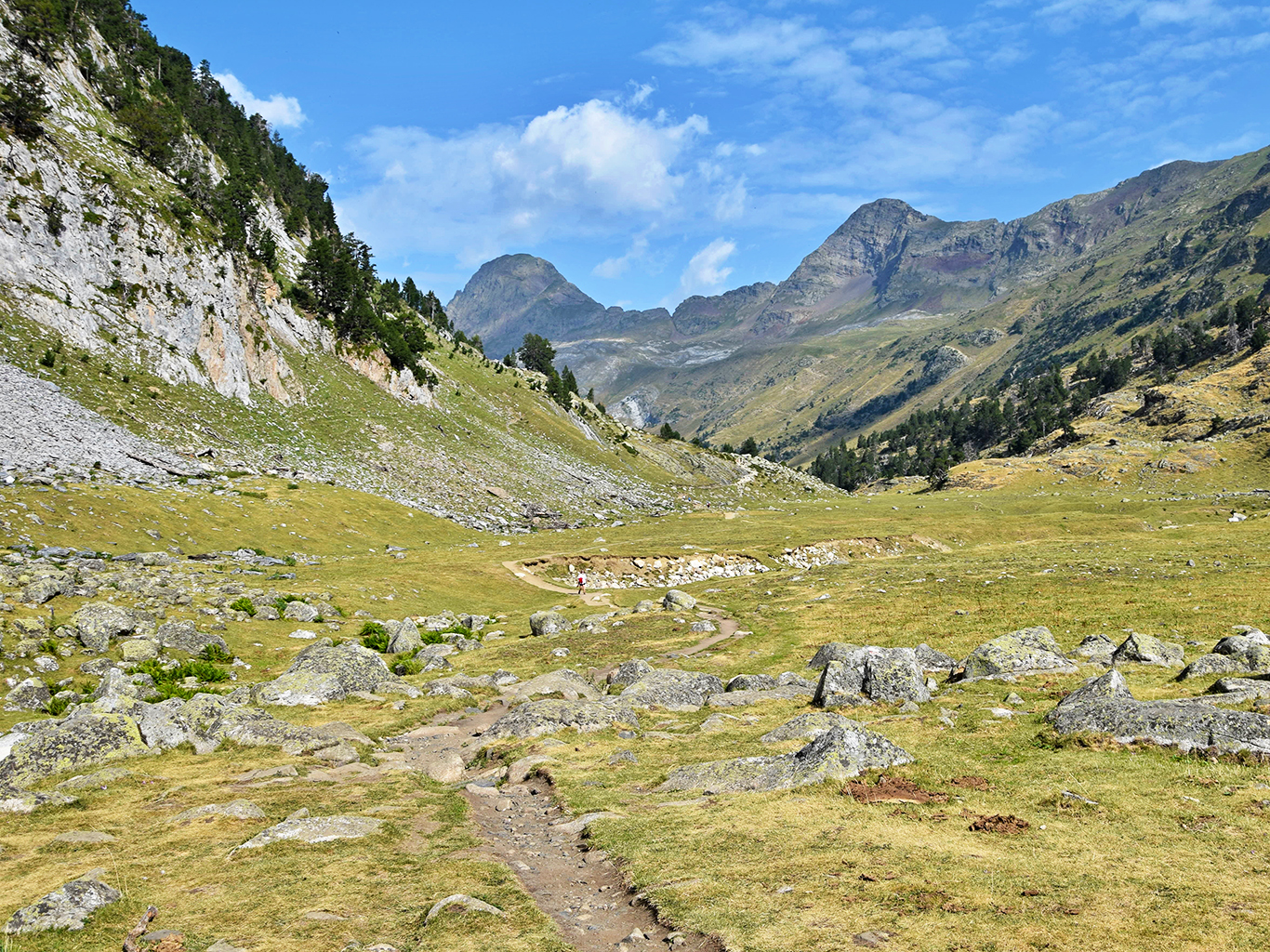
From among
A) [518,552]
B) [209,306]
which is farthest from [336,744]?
[209,306]

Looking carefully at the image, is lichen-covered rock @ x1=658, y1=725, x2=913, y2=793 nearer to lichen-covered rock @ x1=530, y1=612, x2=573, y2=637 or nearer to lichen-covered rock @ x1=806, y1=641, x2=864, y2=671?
lichen-covered rock @ x1=806, y1=641, x2=864, y2=671

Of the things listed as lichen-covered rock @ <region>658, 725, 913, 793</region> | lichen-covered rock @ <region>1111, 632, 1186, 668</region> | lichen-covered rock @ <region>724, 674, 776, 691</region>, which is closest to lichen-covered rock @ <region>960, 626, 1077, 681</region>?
lichen-covered rock @ <region>1111, 632, 1186, 668</region>

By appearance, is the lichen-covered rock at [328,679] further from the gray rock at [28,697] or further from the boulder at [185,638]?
the gray rock at [28,697]

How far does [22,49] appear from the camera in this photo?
318ft

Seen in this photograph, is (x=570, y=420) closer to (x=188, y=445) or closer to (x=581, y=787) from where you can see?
(x=188, y=445)

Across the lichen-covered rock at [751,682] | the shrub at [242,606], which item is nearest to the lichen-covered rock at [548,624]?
the shrub at [242,606]

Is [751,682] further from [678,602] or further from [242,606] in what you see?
[242,606]

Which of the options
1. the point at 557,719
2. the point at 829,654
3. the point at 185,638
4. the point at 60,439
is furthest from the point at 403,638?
the point at 60,439

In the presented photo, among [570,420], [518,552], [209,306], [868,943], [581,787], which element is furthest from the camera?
[570,420]

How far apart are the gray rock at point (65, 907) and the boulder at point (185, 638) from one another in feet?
84.3

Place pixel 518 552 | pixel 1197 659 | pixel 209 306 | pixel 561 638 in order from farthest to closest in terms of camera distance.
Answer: pixel 209 306, pixel 518 552, pixel 561 638, pixel 1197 659

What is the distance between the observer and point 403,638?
4509 cm

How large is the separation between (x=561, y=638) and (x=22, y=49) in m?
121

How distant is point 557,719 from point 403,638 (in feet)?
62.9
